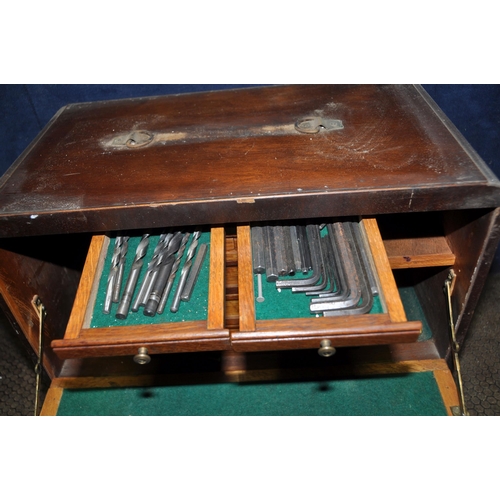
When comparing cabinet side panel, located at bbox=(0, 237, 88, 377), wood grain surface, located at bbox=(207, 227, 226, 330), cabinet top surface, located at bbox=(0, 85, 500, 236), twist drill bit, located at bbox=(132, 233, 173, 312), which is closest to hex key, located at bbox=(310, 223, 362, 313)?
cabinet top surface, located at bbox=(0, 85, 500, 236)

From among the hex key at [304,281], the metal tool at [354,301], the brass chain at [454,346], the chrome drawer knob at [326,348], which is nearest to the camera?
the chrome drawer knob at [326,348]

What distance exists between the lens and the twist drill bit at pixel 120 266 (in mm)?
1286

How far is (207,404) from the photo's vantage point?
5.89ft

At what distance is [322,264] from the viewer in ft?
4.39

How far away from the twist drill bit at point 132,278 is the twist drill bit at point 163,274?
58 mm

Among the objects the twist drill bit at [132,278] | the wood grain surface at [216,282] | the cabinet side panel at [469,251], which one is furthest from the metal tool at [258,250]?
the cabinet side panel at [469,251]

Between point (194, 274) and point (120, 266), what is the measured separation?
0.24 meters

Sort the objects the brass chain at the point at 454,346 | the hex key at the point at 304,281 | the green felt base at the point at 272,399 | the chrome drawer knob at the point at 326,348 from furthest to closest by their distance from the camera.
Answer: the green felt base at the point at 272,399 < the brass chain at the point at 454,346 < the hex key at the point at 304,281 < the chrome drawer knob at the point at 326,348

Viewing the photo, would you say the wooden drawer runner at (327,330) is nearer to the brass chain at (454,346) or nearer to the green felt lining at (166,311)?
the green felt lining at (166,311)

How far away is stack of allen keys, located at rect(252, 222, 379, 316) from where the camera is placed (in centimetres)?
121

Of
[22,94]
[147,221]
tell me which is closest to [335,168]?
[147,221]

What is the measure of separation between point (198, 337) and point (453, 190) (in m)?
0.80

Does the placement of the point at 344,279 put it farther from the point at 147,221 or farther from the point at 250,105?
the point at 250,105

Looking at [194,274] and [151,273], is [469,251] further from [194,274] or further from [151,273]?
[151,273]
